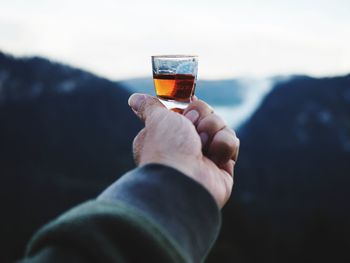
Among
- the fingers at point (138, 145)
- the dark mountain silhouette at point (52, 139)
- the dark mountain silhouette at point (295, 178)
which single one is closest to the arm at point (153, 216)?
the fingers at point (138, 145)

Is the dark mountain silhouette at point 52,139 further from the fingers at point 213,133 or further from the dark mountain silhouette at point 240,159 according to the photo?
the fingers at point 213,133

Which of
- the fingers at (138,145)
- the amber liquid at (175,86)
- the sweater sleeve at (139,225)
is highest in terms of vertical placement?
the sweater sleeve at (139,225)

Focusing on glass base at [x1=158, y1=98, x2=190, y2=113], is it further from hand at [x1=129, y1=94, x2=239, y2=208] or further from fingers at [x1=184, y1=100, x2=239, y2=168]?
fingers at [x1=184, y1=100, x2=239, y2=168]

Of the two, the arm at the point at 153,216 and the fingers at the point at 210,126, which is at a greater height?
the arm at the point at 153,216

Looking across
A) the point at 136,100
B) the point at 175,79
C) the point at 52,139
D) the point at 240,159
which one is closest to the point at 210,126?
the point at 175,79

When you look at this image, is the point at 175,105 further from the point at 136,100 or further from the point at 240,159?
the point at 240,159

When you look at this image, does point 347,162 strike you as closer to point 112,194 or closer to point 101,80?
point 101,80
